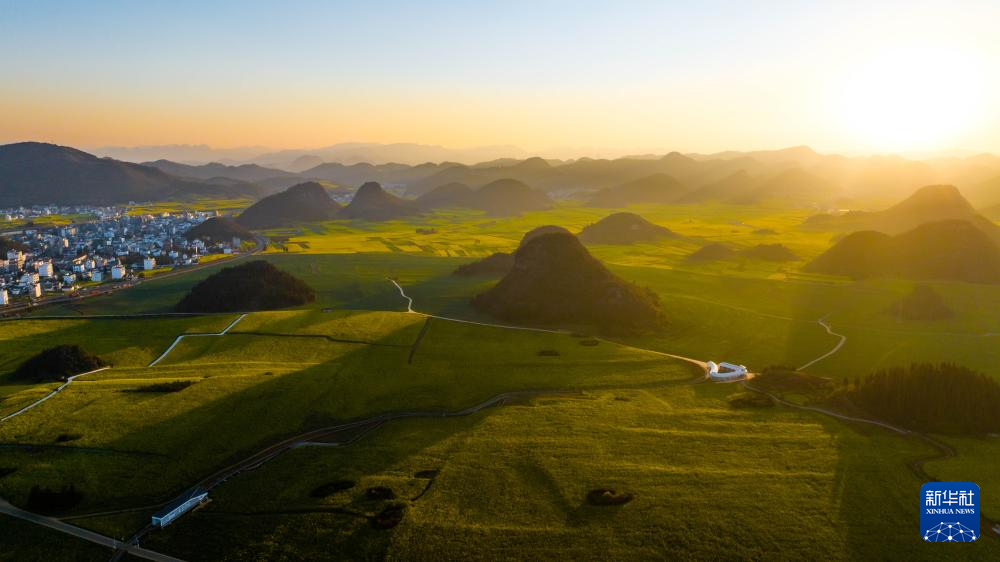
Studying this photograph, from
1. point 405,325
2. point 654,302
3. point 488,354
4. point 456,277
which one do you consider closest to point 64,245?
point 456,277

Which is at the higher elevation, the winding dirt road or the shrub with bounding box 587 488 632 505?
the shrub with bounding box 587 488 632 505

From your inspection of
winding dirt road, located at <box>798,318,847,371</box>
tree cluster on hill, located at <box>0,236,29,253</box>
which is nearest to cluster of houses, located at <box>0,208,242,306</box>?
tree cluster on hill, located at <box>0,236,29,253</box>

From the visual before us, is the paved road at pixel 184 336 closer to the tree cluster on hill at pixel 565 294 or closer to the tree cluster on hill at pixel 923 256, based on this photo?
the tree cluster on hill at pixel 565 294

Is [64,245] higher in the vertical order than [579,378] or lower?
higher

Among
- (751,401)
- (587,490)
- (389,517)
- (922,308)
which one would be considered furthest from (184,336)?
(922,308)

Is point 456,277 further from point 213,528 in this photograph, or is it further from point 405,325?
point 213,528

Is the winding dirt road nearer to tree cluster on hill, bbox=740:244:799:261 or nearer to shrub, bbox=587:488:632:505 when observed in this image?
shrub, bbox=587:488:632:505

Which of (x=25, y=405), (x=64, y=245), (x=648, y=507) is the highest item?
(x=64, y=245)
